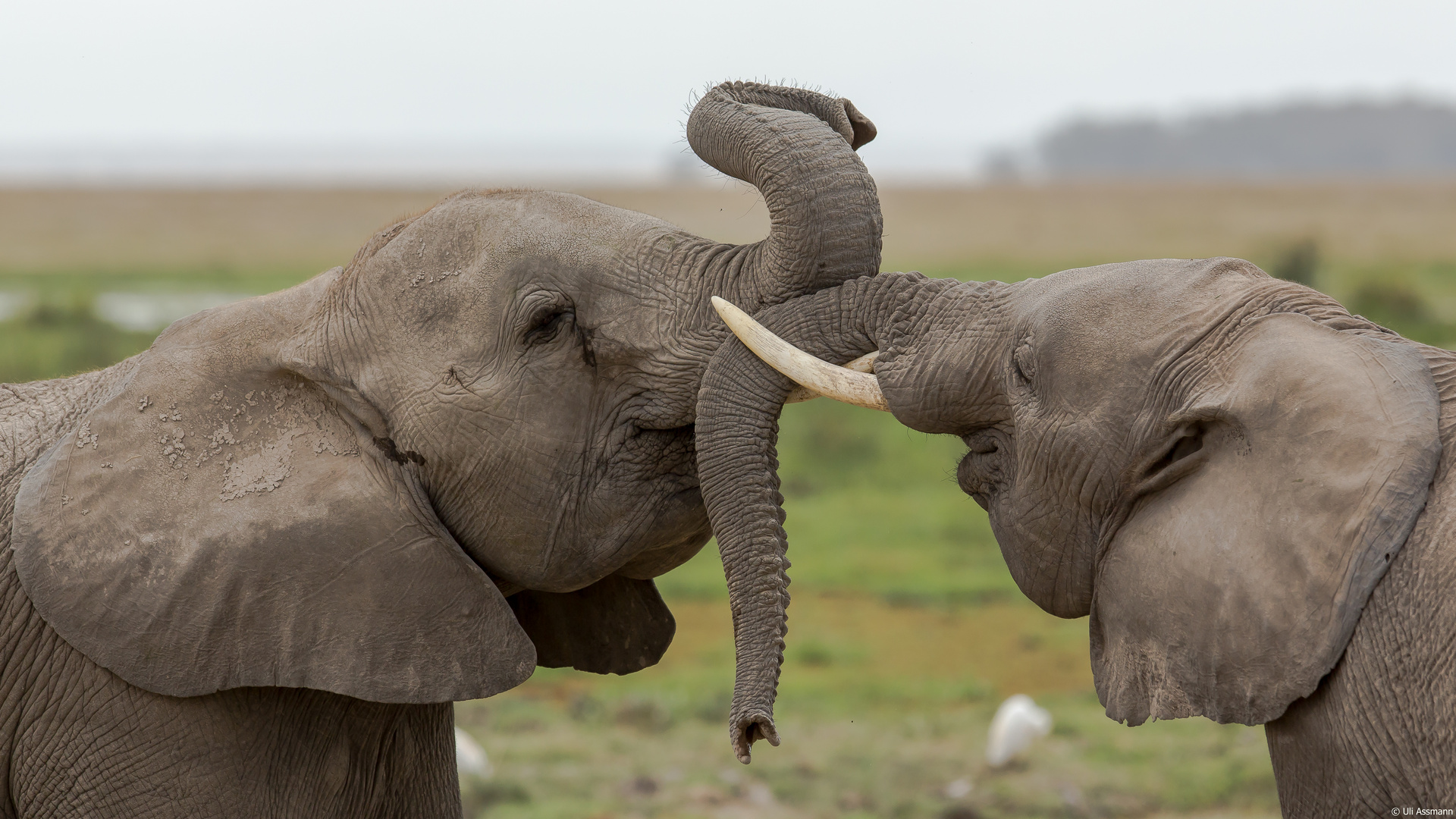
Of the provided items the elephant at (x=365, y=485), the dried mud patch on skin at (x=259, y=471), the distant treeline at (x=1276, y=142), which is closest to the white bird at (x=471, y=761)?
the elephant at (x=365, y=485)

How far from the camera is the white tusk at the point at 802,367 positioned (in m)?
3.13

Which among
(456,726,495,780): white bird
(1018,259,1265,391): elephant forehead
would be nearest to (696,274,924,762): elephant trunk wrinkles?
(1018,259,1265,391): elephant forehead

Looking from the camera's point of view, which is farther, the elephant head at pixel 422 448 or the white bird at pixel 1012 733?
the white bird at pixel 1012 733

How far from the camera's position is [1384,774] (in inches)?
99.0

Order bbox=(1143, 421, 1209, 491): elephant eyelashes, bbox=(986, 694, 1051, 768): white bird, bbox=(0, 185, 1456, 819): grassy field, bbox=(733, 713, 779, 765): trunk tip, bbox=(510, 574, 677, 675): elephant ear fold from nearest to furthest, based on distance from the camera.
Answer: bbox=(1143, 421, 1209, 491): elephant eyelashes, bbox=(733, 713, 779, 765): trunk tip, bbox=(510, 574, 677, 675): elephant ear fold, bbox=(0, 185, 1456, 819): grassy field, bbox=(986, 694, 1051, 768): white bird

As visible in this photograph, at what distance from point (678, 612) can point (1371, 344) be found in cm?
817

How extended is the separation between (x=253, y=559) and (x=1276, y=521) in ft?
6.75

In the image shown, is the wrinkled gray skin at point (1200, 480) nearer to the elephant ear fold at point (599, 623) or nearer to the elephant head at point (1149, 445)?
the elephant head at point (1149, 445)

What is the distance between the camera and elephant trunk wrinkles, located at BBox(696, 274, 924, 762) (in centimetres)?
315

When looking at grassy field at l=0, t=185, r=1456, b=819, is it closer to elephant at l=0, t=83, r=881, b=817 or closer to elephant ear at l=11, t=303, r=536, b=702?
elephant at l=0, t=83, r=881, b=817

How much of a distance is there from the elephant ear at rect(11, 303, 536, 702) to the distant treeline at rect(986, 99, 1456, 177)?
14839 centimetres

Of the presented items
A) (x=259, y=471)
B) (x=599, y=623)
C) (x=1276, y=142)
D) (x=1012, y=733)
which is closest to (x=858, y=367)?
(x=599, y=623)

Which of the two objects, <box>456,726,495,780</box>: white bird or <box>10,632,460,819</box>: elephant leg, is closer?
<box>10,632,460,819</box>: elephant leg

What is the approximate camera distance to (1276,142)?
157 m
